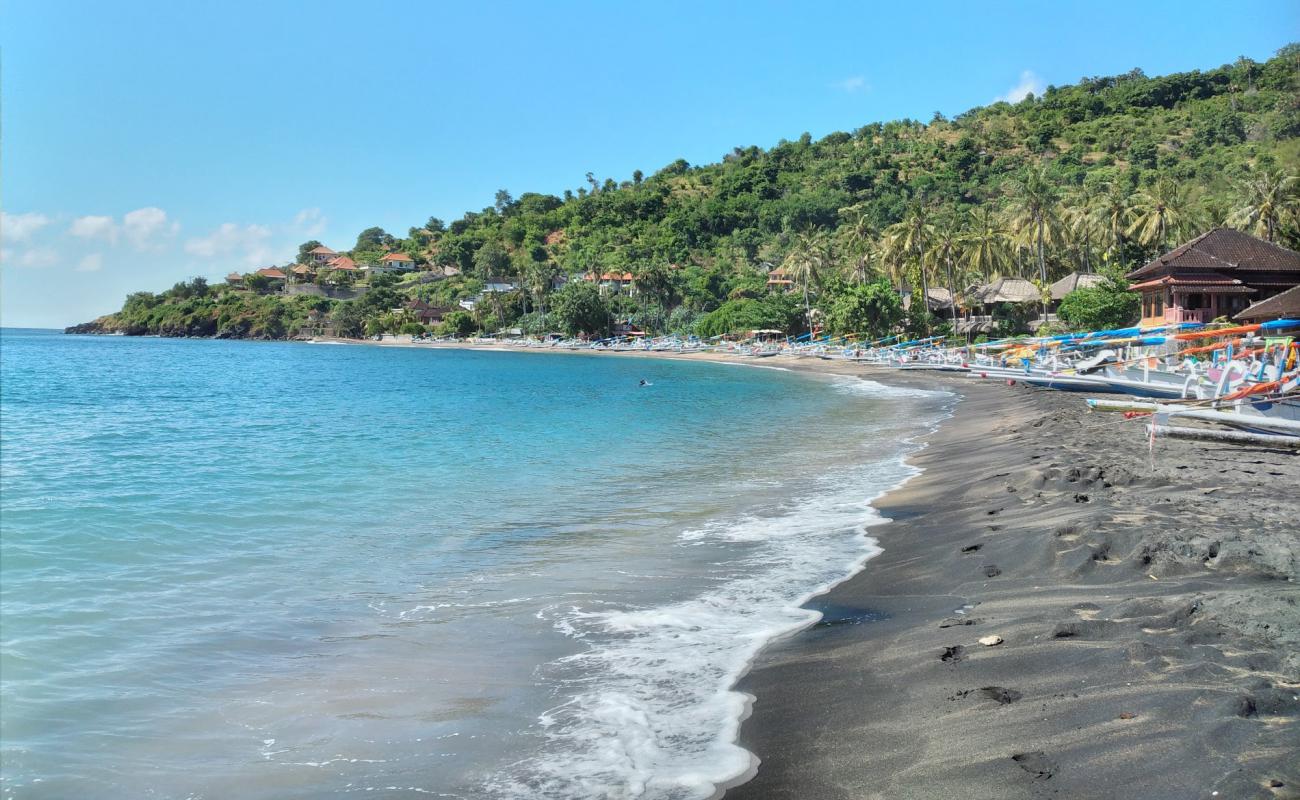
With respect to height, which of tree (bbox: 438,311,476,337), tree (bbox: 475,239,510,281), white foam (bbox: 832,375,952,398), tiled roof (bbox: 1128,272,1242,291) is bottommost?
white foam (bbox: 832,375,952,398)

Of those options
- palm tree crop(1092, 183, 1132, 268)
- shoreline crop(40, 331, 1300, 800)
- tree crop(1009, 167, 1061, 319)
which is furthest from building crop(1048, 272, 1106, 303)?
shoreline crop(40, 331, 1300, 800)

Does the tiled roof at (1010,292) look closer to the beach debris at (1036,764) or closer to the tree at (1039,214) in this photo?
the tree at (1039,214)

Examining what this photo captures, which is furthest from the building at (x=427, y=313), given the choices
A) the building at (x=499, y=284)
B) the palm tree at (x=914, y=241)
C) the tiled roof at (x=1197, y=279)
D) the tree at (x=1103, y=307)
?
the tiled roof at (x=1197, y=279)

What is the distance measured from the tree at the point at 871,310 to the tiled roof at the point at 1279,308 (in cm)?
3494

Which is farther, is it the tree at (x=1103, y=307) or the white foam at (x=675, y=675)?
the tree at (x=1103, y=307)

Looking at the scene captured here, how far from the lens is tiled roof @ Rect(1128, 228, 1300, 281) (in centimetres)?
3938

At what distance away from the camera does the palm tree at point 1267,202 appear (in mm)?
46062

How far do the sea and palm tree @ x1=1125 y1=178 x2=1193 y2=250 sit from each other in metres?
46.0

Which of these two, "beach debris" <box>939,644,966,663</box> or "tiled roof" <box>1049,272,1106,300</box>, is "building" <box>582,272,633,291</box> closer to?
"tiled roof" <box>1049,272,1106,300</box>

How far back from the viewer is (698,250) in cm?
14325

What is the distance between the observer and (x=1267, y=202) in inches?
1818

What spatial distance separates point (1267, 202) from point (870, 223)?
45708 millimetres

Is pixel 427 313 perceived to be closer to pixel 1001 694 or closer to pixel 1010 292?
pixel 1010 292

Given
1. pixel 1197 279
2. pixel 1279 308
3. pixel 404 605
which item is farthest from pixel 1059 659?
pixel 1197 279
